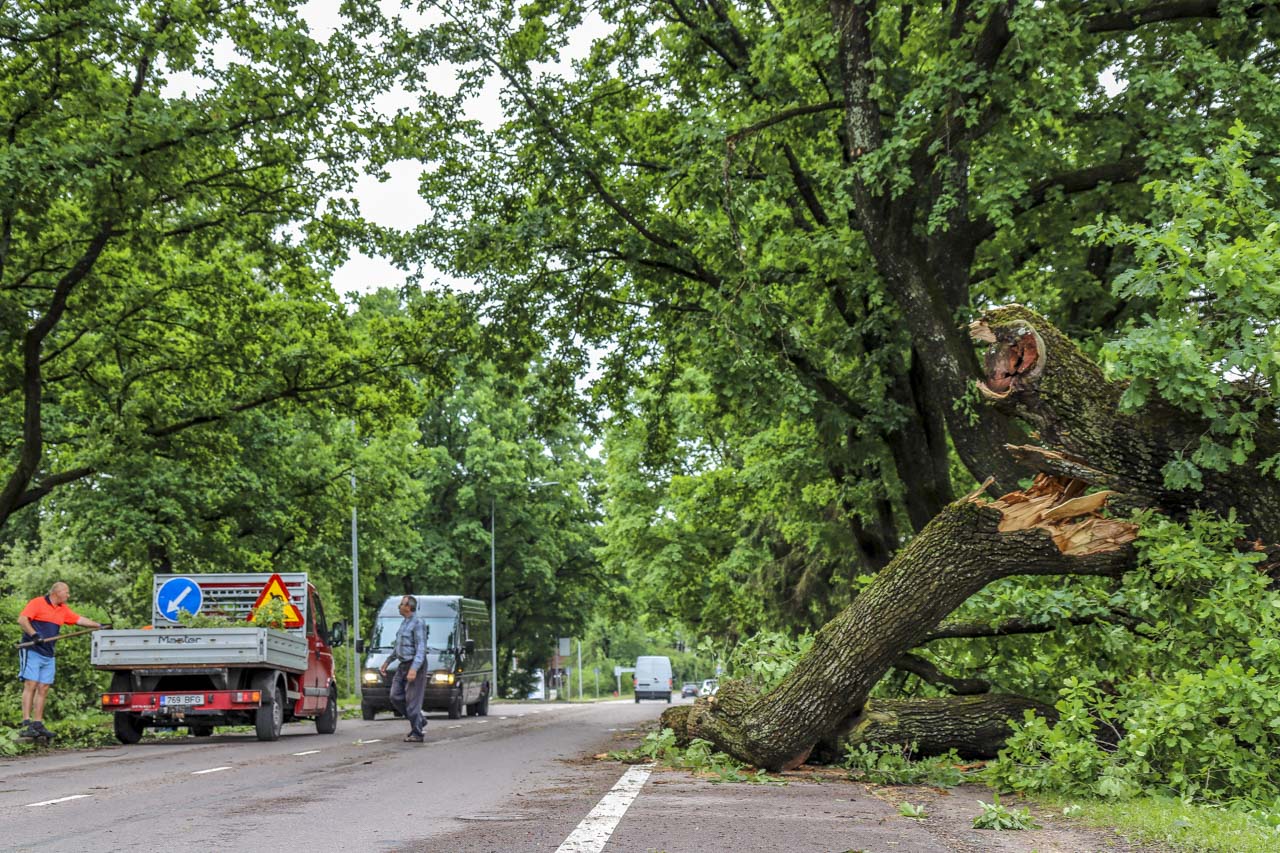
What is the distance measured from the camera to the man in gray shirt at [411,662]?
52.1 feet

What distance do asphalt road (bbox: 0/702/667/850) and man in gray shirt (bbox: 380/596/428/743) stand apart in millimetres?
457

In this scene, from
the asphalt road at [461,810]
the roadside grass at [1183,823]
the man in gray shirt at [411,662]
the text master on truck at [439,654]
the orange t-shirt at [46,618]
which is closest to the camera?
the roadside grass at [1183,823]

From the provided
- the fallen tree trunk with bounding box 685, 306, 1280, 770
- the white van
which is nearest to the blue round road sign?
the fallen tree trunk with bounding box 685, 306, 1280, 770

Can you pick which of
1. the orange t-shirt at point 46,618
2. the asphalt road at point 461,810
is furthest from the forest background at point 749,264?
the orange t-shirt at point 46,618

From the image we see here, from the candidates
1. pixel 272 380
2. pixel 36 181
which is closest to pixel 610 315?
pixel 272 380

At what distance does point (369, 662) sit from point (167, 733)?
6.24 meters

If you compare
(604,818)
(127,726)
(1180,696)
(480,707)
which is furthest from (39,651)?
(480,707)

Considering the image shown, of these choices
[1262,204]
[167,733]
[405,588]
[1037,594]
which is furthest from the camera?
[405,588]

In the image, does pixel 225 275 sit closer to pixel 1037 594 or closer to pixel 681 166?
pixel 681 166

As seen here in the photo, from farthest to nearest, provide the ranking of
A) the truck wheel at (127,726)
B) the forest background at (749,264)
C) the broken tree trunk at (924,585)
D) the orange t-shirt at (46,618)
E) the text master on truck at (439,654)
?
the text master on truck at (439,654), the truck wheel at (127,726), the orange t-shirt at (46,618), the broken tree trunk at (924,585), the forest background at (749,264)

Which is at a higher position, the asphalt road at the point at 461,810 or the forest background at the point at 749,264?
the forest background at the point at 749,264

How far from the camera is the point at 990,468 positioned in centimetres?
1274

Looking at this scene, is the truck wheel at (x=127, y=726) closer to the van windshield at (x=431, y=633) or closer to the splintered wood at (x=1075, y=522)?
the van windshield at (x=431, y=633)

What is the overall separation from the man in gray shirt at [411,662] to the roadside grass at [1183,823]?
9735mm
